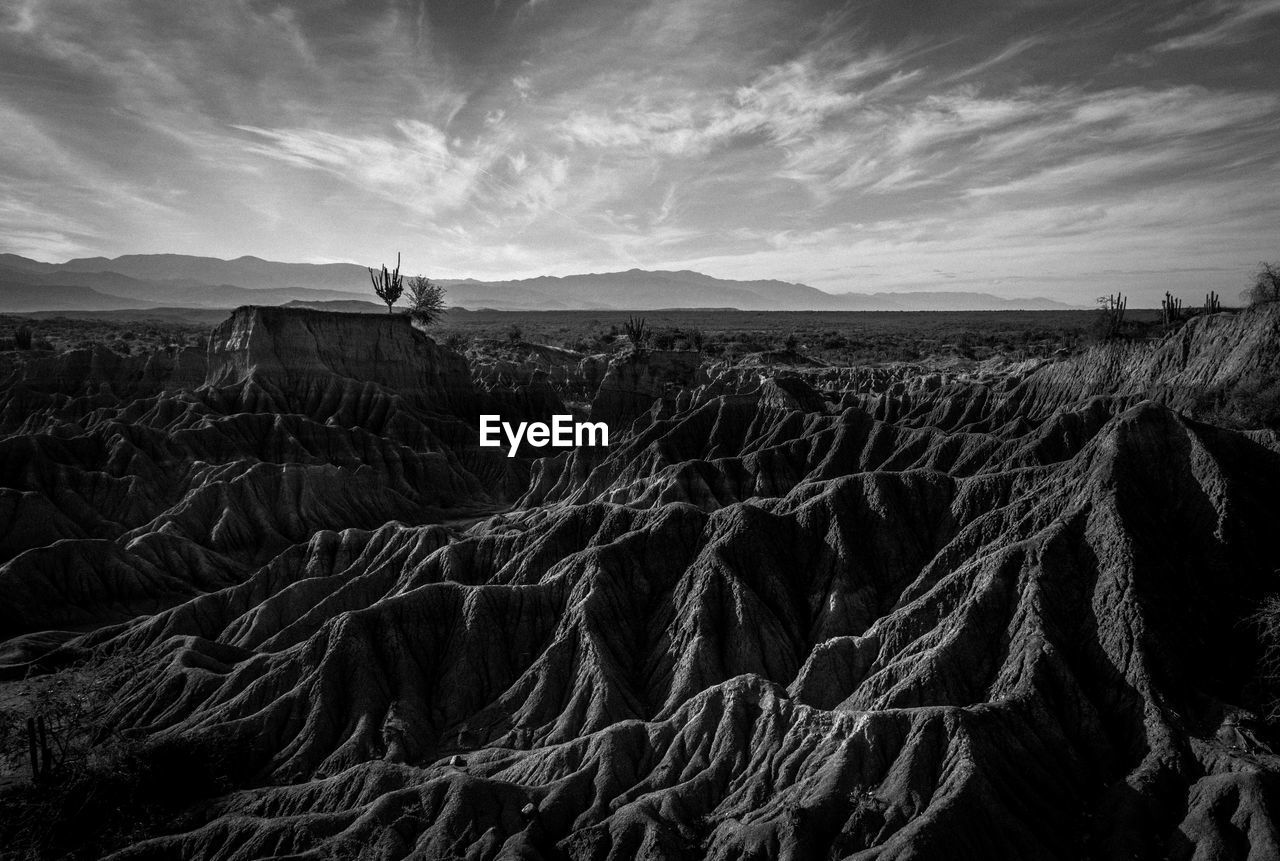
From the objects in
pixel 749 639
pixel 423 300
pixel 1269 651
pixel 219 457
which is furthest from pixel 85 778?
pixel 423 300

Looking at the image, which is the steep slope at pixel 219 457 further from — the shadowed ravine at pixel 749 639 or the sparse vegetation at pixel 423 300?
the sparse vegetation at pixel 423 300

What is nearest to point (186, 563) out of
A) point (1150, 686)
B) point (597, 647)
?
point (597, 647)

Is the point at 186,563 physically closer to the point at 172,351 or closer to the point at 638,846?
the point at 638,846

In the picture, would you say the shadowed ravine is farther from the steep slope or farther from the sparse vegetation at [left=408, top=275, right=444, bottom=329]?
the sparse vegetation at [left=408, top=275, right=444, bottom=329]

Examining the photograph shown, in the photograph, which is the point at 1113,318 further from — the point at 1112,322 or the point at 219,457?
the point at 219,457

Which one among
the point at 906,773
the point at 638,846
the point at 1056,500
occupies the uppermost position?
the point at 1056,500

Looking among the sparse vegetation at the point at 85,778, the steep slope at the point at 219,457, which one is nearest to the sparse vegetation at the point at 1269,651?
the sparse vegetation at the point at 85,778

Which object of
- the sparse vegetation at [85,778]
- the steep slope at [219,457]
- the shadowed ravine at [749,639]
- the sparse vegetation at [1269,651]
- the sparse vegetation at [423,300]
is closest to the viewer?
the shadowed ravine at [749,639]

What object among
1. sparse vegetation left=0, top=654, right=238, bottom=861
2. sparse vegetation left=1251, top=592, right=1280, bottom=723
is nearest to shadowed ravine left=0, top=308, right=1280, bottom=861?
sparse vegetation left=1251, top=592, right=1280, bottom=723
